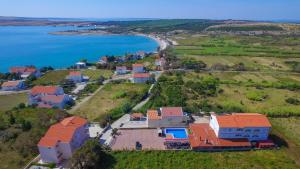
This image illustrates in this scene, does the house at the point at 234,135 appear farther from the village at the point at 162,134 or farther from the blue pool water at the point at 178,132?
the blue pool water at the point at 178,132

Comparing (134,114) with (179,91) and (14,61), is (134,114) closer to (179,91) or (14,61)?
(179,91)

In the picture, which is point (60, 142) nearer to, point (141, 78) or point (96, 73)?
point (141, 78)

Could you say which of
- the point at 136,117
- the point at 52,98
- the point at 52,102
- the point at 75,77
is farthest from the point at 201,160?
the point at 75,77

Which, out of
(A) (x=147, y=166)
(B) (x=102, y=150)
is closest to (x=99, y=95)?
(B) (x=102, y=150)

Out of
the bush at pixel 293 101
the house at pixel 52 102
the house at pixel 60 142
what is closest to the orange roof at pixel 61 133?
the house at pixel 60 142

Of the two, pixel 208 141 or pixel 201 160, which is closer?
pixel 201 160
